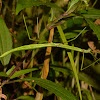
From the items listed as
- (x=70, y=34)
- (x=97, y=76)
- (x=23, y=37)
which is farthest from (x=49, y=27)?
(x=97, y=76)

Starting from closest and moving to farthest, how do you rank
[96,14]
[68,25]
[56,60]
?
[96,14] → [68,25] → [56,60]

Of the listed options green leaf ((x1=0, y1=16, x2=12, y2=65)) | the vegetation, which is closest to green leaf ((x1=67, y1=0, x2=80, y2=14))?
the vegetation

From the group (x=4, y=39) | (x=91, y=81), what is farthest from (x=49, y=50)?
(x=91, y=81)

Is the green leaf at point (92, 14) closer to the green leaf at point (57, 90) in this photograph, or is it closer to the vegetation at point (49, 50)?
the vegetation at point (49, 50)

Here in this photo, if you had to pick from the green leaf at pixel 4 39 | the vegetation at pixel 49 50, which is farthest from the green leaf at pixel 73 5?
the green leaf at pixel 4 39

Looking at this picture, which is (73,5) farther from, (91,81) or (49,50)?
(91,81)

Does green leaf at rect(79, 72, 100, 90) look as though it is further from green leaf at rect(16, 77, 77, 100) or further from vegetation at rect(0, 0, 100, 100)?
green leaf at rect(16, 77, 77, 100)

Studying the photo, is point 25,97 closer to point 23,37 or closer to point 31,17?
point 23,37

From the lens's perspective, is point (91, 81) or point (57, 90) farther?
point (91, 81)
